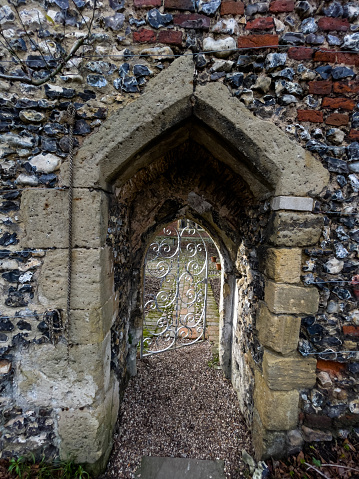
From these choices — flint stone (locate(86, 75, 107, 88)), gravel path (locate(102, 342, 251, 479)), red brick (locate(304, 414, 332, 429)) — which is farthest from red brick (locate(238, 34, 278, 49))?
gravel path (locate(102, 342, 251, 479))

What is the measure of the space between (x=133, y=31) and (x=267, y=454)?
134 inches

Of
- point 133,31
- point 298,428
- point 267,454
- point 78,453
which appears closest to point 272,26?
point 133,31

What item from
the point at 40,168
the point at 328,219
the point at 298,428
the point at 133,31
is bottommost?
the point at 298,428

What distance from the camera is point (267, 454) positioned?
1.78 m

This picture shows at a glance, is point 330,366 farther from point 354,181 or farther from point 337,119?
point 337,119

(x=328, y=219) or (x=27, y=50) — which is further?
(x=328, y=219)

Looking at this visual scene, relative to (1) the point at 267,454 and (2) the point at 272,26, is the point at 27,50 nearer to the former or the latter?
(2) the point at 272,26

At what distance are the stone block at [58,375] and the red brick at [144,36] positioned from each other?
2278mm

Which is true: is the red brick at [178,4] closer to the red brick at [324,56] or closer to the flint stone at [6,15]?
the red brick at [324,56]

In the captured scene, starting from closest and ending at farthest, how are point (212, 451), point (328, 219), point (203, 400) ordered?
point (328, 219) < point (212, 451) < point (203, 400)

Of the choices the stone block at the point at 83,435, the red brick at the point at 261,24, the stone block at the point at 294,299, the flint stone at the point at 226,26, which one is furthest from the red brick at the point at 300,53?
the stone block at the point at 83,435

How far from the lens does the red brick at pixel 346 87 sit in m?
1.60

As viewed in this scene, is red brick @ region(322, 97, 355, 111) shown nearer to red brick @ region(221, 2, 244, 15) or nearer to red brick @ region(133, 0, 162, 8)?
red brick @ region(221, 2, 244, 15)

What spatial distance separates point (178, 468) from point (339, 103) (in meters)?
3.24
